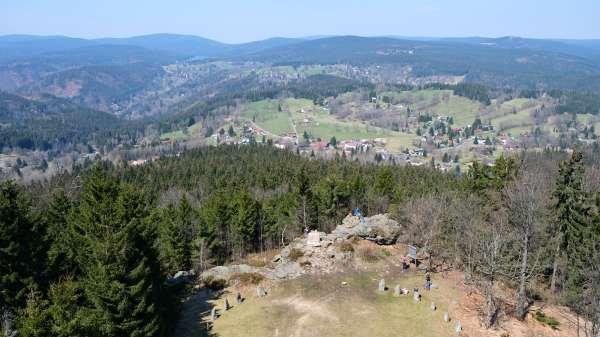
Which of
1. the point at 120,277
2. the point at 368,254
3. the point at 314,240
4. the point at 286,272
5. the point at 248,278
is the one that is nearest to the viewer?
the point at 120,277

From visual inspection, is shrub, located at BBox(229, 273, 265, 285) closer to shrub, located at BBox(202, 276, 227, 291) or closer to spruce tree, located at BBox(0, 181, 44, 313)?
shrub, located at BBox(202, 276, 227, 291)

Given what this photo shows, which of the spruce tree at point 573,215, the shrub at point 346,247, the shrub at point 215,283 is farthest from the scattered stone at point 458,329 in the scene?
the shrub at point 215,283

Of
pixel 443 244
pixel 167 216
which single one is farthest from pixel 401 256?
pixel 167 216

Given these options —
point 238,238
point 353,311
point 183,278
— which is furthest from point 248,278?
point 238,238

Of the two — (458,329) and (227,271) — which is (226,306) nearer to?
(227,271)

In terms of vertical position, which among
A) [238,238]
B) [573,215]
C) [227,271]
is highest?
[573,215]

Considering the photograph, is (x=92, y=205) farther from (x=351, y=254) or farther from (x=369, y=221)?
(x=369, y=221)

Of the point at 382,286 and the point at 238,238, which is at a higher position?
the point at 382,286

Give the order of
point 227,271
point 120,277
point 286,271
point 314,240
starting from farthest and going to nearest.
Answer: point 314,240
point 227,271
point 286,271
point 120,277
